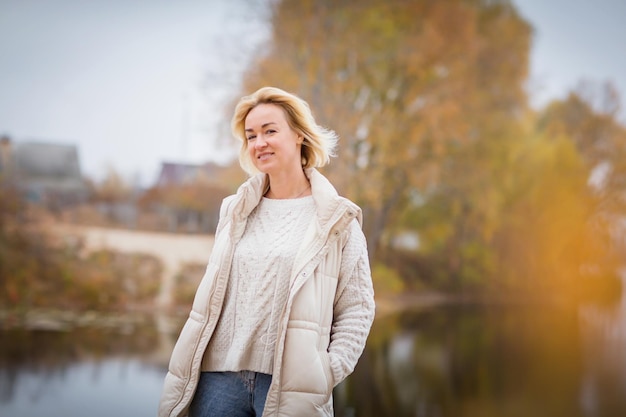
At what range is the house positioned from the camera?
829cm

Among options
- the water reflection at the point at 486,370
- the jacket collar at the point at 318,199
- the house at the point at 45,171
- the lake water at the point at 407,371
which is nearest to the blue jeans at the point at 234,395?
the jacket collar at the point at 318,199

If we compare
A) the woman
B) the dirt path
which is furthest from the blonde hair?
the dirt path

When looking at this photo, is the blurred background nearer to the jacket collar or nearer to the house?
the house

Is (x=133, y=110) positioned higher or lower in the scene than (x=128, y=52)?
lower

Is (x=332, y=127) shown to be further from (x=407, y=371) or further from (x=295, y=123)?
(x=295, y=123)

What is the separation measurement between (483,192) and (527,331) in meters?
2.69

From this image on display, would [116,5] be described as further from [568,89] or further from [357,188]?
[568,89]

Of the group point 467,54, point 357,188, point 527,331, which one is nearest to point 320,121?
point 357,188

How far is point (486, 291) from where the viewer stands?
1154 cm

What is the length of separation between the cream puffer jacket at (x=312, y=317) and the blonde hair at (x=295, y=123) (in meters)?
0.11

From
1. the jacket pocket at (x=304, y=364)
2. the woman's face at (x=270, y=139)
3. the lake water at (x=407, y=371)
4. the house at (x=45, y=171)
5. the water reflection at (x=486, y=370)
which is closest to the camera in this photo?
the jacket pocket at (x=304, y=364)

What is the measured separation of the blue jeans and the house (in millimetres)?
7723

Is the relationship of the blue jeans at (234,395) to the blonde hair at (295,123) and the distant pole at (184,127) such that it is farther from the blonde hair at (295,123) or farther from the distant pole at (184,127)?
the distant pole at (184,127)

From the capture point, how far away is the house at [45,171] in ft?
27.2
